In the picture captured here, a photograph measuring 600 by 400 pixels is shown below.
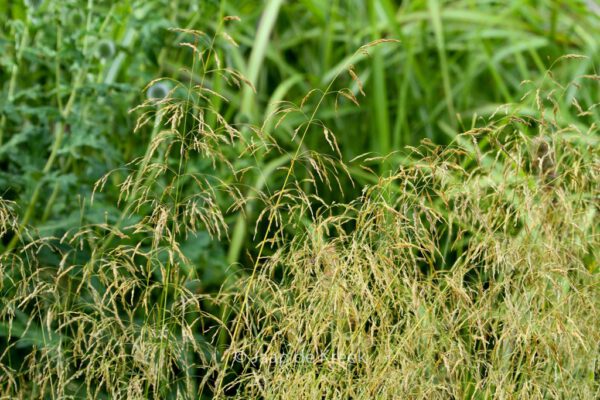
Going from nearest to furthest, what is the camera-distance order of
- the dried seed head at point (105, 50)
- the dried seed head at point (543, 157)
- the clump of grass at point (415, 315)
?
the clump of grass at point (415, 315), the dried seed head at point (543, 157), the dried seed head at point (105, 50)

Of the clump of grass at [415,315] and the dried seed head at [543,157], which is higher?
the dried seed head at [543,157]

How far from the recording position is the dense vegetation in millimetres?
1683

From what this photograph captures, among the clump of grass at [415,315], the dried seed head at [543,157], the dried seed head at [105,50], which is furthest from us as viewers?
the dried seed head at [105,50]

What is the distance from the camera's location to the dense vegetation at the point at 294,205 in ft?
5.52

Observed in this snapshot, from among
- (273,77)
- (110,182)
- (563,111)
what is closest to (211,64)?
(273,77)

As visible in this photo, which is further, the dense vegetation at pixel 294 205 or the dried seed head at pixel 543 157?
the dried seed head at pixel 543 157

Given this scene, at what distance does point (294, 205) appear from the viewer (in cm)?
288

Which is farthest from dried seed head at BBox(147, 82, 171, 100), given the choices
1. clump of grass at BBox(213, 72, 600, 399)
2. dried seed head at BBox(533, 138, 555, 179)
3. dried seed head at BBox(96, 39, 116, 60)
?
clump of grass at BBox(213, 72, 600, 399)

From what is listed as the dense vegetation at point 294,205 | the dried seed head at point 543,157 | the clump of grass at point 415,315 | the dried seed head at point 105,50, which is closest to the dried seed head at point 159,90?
the dense vegetation at point 294,205

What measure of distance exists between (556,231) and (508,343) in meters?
0.24

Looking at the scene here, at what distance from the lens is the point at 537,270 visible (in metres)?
1.76

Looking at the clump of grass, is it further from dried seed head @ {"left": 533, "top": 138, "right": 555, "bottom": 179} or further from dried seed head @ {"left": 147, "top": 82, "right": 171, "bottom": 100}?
dried seed head @ {"left": 147, "top": 82, "right": 171, "bottom": 100}

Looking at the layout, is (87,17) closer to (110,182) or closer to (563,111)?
(110,182)

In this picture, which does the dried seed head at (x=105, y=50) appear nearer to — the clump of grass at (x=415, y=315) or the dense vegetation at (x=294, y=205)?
the dense vegetation at (x=294, y=205)
